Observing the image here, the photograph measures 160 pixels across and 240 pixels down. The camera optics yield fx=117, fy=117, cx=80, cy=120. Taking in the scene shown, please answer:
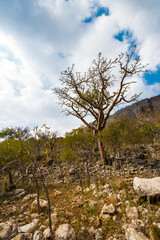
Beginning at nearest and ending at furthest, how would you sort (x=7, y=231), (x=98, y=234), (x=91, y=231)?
(x=98, y=234), (x=91, y=231), (x=7, y=231)

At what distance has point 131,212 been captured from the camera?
401 centimetres

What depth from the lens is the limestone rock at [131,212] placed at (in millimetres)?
3844

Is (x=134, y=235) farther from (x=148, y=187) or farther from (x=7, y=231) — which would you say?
(x=7, y=231)

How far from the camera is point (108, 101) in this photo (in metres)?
13.9

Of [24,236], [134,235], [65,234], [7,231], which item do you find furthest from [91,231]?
[7,231]

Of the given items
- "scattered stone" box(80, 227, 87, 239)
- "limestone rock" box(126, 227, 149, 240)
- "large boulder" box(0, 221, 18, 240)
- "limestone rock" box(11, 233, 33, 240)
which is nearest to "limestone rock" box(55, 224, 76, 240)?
"scattered stone" box(80, 227, 87, 239)

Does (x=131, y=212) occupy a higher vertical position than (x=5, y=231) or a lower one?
lower

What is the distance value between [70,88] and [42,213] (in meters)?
11.5

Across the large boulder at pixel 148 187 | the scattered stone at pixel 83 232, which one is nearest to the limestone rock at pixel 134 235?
the scattered stone at pixel 83 232

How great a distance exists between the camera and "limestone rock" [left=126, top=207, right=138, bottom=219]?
12.6ft

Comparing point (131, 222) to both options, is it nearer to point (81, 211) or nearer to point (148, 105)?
point (81, 211)

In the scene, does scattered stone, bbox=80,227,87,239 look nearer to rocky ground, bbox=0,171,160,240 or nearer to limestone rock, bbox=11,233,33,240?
rocky ground, bbox=0,171,160,240

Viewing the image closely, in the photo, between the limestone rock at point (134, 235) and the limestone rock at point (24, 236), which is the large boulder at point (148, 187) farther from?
the limestone rock at point (24, 236)

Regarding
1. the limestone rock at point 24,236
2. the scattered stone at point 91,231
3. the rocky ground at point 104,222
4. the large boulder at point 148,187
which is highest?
the large boulder at point 148,187
